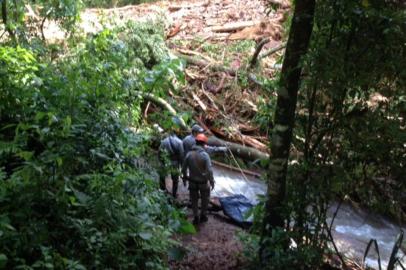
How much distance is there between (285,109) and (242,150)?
22.0 ft

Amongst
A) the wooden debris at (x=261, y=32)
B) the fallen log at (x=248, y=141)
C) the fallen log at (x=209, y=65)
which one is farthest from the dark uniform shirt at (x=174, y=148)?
the wooden debris at (x=261, y=32)

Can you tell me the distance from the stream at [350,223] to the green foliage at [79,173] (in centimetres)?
543

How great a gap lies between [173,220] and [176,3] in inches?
780

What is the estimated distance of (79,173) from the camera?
4.73 metres

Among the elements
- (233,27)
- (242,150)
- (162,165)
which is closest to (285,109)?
(162,165)

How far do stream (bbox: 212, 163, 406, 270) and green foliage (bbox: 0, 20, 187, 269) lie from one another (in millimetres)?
5430

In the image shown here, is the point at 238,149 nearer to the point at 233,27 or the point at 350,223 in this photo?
the point at 350,223

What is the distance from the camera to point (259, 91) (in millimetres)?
14906

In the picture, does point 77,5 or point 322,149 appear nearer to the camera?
point 322,149

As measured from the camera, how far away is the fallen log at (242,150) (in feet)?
40.4

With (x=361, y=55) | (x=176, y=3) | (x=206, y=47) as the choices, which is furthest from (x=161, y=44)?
(x=361, y=55)

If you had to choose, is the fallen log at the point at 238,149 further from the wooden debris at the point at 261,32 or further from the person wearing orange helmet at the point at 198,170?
the wooden debris at the point at 261,32

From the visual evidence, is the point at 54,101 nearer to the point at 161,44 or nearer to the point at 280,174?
the point at 280,174

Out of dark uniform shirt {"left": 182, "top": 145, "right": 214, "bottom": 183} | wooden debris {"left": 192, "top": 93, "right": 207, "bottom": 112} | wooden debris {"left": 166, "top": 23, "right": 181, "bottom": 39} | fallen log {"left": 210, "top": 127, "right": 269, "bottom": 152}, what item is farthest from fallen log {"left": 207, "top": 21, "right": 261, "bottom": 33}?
dark uniform shirt {"left": 182, "top": 145, "right": 214, "bottom": 183}
